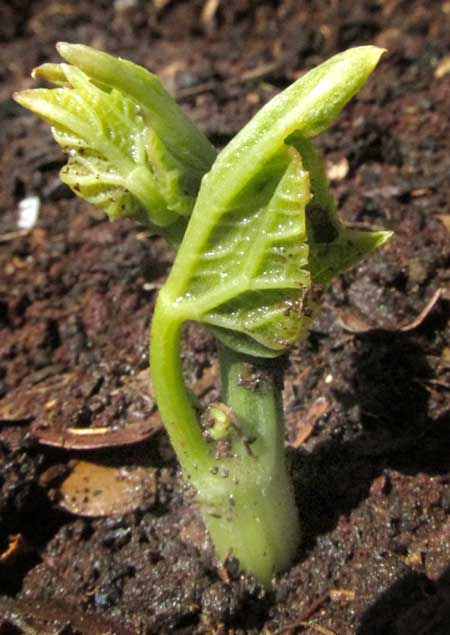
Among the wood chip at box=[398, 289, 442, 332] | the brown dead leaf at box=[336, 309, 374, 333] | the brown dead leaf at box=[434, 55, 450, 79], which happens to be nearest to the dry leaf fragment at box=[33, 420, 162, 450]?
the brown dead leaf at box=[336, 309, 374, 333]

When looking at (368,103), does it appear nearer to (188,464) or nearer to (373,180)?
(373,180)

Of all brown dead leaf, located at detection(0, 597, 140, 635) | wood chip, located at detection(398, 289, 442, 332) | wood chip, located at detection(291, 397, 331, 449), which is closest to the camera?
brown dead leaf, located at detection(0, 597, 140, 635)

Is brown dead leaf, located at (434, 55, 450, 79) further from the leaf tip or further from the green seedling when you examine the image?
the leaf tip

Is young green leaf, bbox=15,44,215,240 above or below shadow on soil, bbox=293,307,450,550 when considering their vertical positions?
above

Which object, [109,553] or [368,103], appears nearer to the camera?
[109,553]

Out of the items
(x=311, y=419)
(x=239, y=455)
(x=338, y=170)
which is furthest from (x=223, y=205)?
(x=338, y=170)

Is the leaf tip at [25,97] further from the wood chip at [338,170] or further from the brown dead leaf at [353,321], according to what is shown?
the wood chip at [338,170]

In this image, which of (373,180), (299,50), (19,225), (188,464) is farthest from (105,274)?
(299,50)
